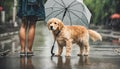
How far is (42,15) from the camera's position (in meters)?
11.5

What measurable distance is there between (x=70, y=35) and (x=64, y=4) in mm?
1604

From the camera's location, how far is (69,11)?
43.1ft

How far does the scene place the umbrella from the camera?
42.5ft

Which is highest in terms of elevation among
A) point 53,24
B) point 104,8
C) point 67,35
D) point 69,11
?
point 104,8

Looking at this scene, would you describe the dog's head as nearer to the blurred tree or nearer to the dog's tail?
the dog's tail

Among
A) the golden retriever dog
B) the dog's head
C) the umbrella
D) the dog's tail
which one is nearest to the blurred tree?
the umbrella

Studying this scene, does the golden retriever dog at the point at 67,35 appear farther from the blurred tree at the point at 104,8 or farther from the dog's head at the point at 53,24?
the blurred tree at the point at 104,8

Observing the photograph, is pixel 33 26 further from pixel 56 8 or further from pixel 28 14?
pixel 56 8

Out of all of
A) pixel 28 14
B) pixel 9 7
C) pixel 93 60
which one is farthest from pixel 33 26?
pixel 9 7

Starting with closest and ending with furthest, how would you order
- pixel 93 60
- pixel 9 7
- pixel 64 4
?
pixel 93 60 → pixel 64 4 → pixel 9 7

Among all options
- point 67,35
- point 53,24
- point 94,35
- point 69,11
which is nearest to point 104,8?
point 69,11

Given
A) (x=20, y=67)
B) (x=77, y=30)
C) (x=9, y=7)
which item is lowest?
(x=20, y=67)

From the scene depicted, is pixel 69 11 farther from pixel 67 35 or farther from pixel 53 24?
pixel 53 24

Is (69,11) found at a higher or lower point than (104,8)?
lower
